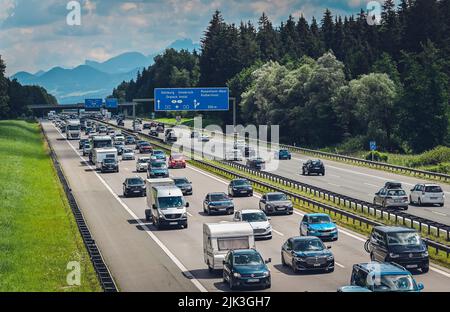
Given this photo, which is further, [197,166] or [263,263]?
[197,166]

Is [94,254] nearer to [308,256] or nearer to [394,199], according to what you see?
[308,256]

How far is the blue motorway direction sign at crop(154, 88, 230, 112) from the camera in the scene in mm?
102875

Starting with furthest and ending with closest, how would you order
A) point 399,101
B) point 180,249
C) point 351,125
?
point 351,125 → point 399,101 → point 180,249

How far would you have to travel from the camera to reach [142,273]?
34781mm

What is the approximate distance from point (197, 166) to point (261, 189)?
25649 mm

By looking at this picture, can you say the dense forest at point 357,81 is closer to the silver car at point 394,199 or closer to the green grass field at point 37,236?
the green grass field at point 37,236

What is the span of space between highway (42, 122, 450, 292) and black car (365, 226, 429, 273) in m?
0.63

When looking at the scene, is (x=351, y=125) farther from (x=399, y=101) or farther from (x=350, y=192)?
(x=350, y=192)

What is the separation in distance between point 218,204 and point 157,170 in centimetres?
2192

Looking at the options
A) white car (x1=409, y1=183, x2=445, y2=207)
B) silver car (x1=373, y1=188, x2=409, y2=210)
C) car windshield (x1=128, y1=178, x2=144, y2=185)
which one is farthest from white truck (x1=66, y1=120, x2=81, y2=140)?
silver car (x1=373, y1=188, x2=409, y2=210)

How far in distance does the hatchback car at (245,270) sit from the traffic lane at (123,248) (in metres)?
1.46
